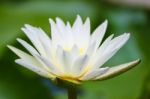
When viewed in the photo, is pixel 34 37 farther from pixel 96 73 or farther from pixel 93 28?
pixel 93 28

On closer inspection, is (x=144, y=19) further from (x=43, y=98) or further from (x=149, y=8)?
(x=43, y=98)

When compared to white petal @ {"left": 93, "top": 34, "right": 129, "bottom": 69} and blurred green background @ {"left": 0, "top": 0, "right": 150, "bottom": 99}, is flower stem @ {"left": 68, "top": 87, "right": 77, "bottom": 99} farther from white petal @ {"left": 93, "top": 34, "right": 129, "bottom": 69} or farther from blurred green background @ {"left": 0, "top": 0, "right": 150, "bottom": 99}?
blurred green background @ {"left": 0, "top": 0, "right": 150, "bottom": 99}

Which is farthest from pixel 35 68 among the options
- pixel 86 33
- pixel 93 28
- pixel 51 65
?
pixel 93 28

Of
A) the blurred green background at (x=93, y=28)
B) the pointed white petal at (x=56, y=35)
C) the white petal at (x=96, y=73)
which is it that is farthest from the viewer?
the blurred green background at (x=93, y=28)

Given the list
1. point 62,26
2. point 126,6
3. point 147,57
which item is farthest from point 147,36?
point 62,26

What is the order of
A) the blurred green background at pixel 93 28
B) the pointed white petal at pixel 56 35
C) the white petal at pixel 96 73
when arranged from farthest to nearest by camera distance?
the blurred green background at pixel 93 28 → the pointed white petal at pixel 56 35 → the white petal at pixel 96 73

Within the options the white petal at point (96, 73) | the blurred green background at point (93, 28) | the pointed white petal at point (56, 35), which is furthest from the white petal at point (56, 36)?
the blurred green background at point (93, 28)

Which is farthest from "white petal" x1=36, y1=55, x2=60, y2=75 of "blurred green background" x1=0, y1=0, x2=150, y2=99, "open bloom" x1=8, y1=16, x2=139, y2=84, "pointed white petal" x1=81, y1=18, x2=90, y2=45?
"blurred green background" x1=0, y1=0, x2=150, y2=99

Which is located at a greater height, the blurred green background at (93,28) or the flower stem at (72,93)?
the blurred green background at (93,28)

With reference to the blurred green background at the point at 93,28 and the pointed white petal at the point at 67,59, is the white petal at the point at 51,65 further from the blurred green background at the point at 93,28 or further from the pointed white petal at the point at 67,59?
the blurred green background at the point at 93,28

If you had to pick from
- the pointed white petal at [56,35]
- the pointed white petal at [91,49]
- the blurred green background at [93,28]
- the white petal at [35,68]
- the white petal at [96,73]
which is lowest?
the white petal at [96,73]
